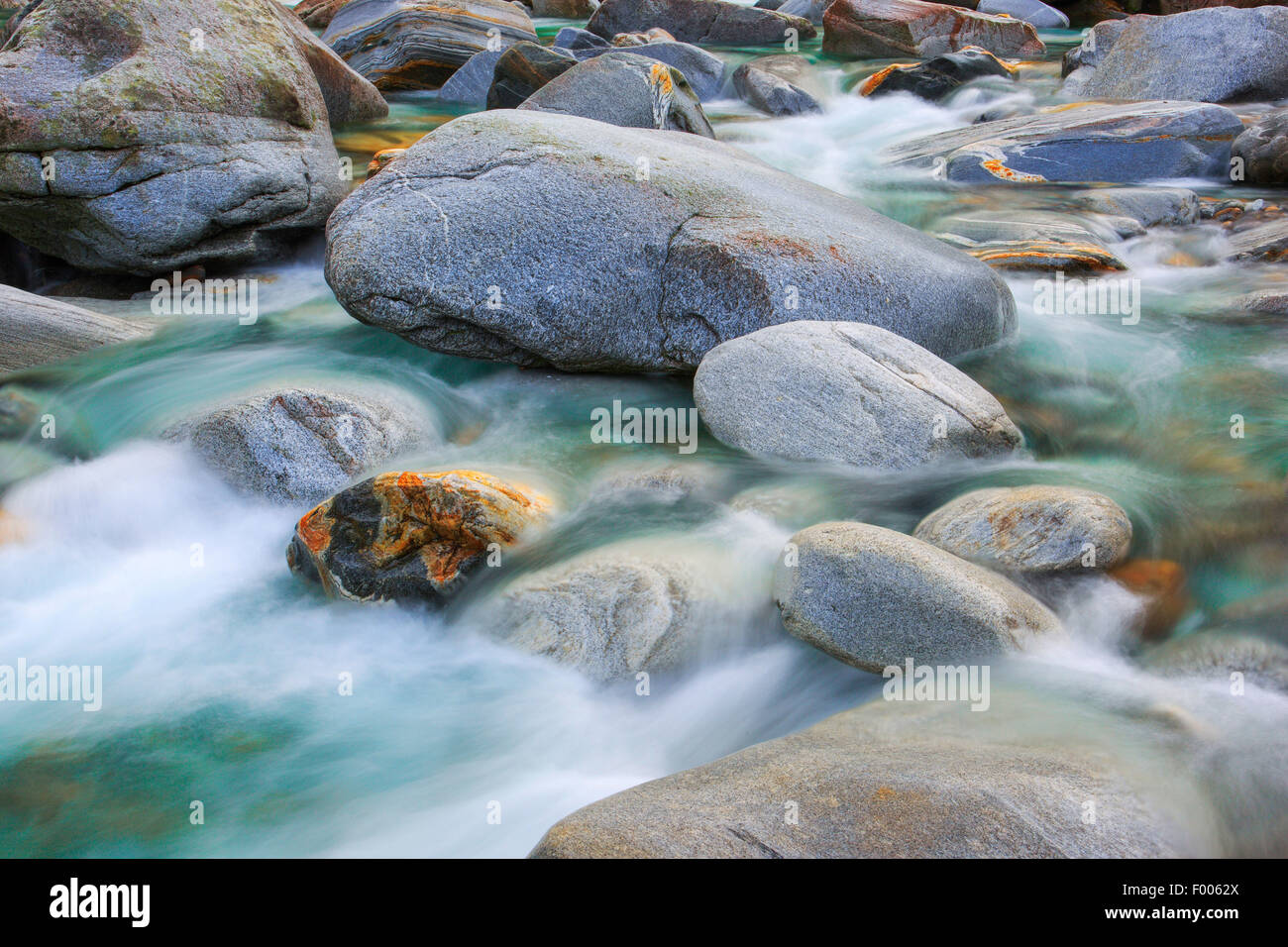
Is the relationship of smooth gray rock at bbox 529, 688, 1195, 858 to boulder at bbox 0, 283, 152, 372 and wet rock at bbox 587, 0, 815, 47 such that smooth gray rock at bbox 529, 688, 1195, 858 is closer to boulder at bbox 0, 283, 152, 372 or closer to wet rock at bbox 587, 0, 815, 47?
boulder at bbox 0, 283, 152, 372

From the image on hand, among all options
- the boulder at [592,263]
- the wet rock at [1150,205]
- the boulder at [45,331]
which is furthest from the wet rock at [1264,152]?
the boulder at [45,331]

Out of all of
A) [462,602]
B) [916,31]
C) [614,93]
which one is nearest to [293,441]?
[462,602]

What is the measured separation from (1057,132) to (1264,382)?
5334 mm

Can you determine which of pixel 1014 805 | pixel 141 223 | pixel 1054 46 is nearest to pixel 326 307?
pixel 141 223

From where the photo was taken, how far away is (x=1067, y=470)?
5375 mm

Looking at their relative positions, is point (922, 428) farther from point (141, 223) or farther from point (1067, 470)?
point (141, 223)

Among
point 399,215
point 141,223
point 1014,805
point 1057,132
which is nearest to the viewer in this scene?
point 1014,805

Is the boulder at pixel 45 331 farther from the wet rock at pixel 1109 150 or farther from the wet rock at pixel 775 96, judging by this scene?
the wet rock at pixel 775 96

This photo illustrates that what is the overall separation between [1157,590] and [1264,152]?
7.50 meters

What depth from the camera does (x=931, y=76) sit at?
44.4 feet

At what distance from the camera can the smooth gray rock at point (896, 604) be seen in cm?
392

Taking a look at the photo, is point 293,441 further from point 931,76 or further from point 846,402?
point 931,76

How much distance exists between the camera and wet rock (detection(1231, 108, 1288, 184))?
31.5 ft

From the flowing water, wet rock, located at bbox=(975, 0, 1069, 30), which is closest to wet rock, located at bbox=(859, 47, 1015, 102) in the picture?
wet rock, located at bbox=(975, 0, 1069, 30)
